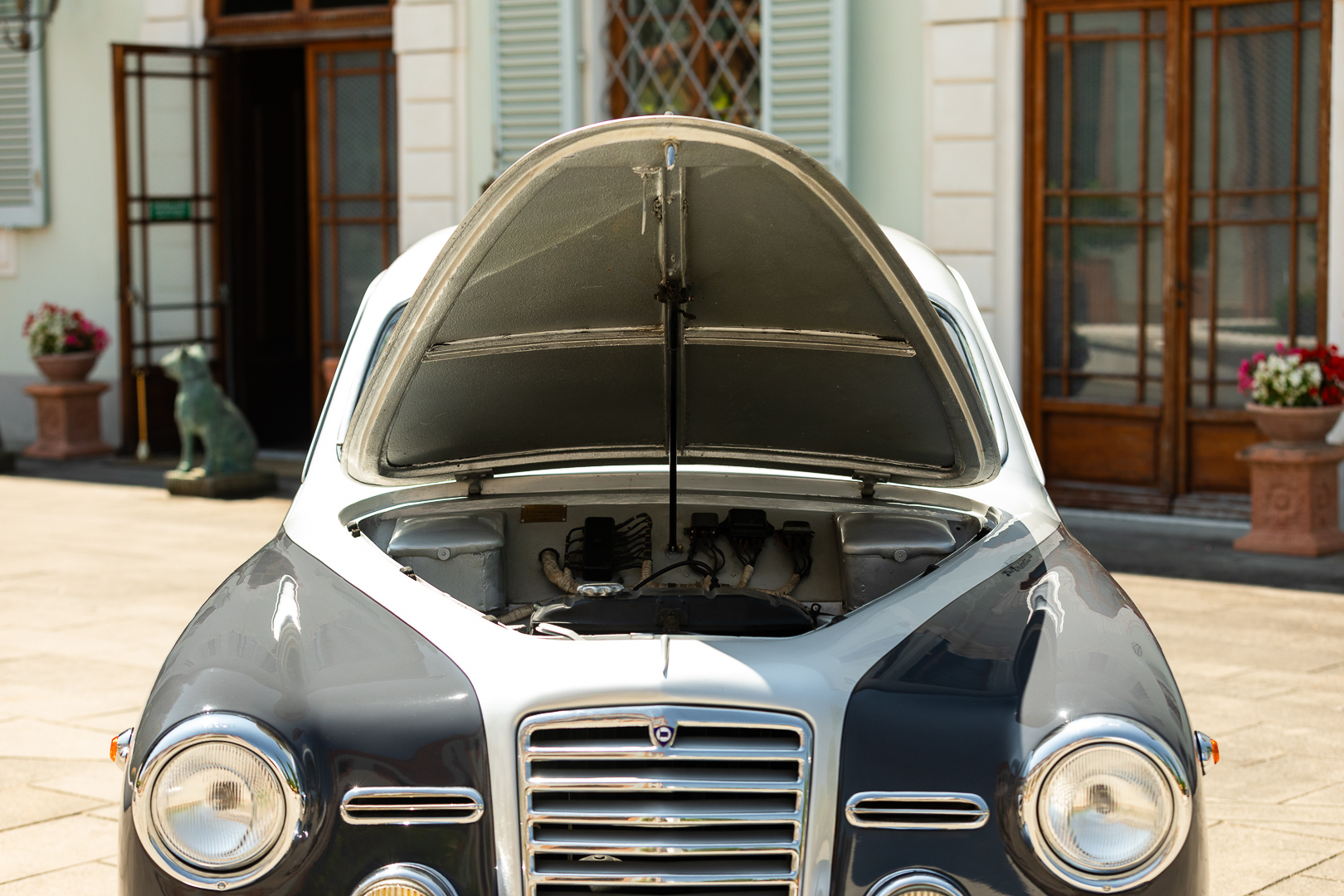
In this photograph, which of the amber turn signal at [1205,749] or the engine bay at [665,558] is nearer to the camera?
the amber turn signal at [1205,749]

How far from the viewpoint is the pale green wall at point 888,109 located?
9.20 metres

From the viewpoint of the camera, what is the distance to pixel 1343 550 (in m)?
7.80

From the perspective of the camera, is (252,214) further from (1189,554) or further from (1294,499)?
(1294,499)

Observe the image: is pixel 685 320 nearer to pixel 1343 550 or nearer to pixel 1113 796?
pixel 1113 796

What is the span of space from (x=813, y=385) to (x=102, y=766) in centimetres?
252

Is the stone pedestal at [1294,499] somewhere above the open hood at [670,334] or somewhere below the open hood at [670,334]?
below

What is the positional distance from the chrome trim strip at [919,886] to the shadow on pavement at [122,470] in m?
8.54

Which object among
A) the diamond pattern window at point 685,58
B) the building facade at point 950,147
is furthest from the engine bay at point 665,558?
the diamond pattern window at point 685,58

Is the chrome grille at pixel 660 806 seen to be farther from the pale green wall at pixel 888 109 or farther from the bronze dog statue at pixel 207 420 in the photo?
the bronze dog statue at pixel 207 420

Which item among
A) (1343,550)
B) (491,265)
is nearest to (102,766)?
(491,265)

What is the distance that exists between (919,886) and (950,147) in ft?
24.0

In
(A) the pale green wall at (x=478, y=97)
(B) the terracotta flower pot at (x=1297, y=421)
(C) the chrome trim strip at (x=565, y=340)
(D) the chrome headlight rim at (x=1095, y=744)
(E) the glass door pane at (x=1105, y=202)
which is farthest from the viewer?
(A) the pale green wall at (x=478, y=97)

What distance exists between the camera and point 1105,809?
225cm

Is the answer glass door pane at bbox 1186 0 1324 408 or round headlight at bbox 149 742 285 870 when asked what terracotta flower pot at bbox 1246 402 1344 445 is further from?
round headlight at bbox 149 742 285 870
